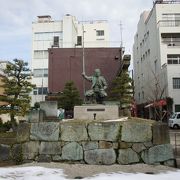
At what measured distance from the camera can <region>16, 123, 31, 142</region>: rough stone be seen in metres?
11.5

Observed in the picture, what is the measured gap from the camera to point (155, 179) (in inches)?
338

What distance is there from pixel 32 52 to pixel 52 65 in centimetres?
1560

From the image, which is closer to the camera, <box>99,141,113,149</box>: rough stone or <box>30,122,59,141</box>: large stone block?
<box>99,141,113,149</box>: rough stone

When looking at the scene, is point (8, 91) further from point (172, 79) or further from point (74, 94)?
point (172, 79)

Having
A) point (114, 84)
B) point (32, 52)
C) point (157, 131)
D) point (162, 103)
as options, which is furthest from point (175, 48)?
point (157, 131)

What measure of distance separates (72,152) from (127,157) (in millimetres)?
1792

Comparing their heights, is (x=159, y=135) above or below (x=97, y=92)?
below

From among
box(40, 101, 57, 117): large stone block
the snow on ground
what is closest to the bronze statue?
box(40, 101, 57, 117): large stone block

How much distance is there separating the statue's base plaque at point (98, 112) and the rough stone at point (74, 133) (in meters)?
2.01

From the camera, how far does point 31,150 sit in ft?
37.3

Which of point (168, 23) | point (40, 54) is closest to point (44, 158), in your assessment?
point (168, 23)

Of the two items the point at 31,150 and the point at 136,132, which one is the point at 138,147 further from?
the point at 31,150

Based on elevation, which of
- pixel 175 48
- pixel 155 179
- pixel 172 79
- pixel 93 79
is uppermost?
pixel 175 48

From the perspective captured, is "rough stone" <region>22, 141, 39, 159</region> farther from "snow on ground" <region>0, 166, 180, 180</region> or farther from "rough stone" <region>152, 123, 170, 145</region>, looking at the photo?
"rough stone" <region>152, 123, 170, 145</region>
